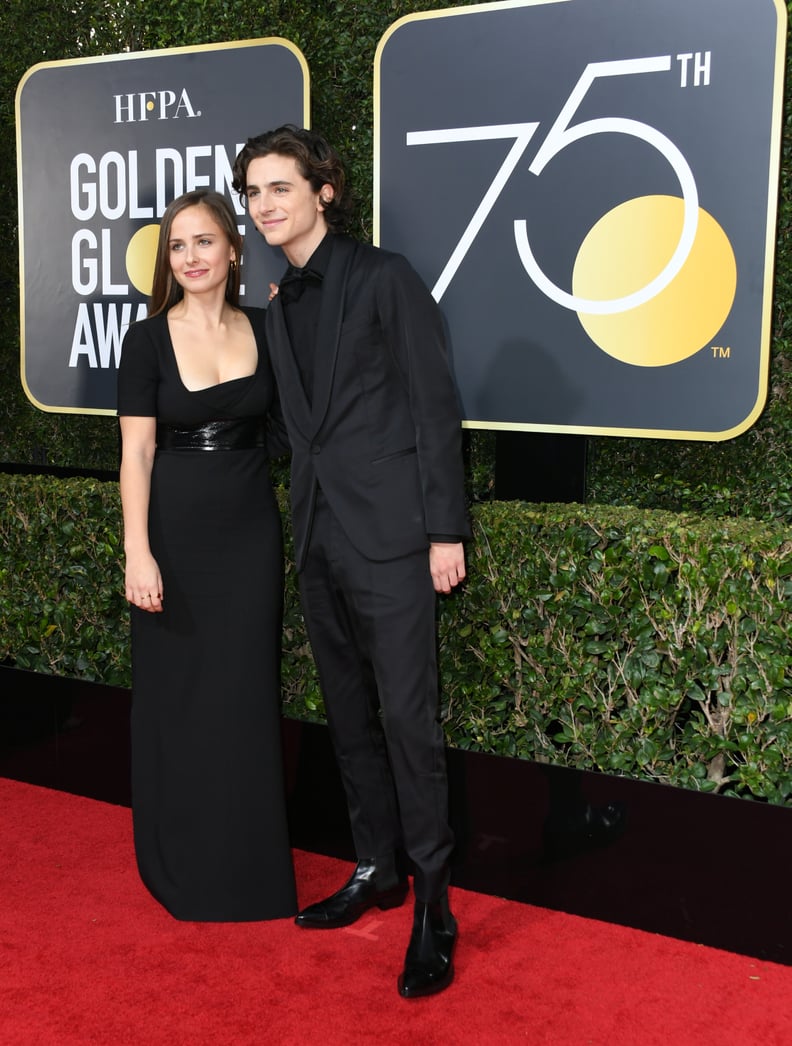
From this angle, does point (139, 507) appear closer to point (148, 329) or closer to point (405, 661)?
point (148, 329)

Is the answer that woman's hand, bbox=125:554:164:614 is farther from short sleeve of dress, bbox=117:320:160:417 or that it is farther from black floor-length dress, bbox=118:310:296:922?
short sleeve of dress, bbox=117:320:160:417

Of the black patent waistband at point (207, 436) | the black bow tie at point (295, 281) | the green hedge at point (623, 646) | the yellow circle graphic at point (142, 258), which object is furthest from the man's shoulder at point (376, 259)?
the yellow circle graphic at point (142, 258)

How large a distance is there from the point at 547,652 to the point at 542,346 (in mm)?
958

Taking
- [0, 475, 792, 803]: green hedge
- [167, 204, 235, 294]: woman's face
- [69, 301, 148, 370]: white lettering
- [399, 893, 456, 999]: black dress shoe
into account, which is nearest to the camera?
[399, 893, 456, 999]: black dress shoe

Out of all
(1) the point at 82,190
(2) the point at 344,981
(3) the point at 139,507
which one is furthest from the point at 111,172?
(2) the point at 344,981

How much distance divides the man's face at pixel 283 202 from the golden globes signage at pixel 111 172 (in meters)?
0.97

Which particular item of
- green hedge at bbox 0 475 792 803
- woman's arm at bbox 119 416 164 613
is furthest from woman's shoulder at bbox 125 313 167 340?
green hedge at bbox 0 475 792 803

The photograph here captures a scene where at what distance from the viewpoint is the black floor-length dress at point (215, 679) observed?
3389 millimetres

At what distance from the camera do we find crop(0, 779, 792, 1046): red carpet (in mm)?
2807

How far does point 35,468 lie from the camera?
510cm

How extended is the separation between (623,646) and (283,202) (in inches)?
63.5

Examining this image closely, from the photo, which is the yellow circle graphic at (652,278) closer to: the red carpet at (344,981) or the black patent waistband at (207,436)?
the black patent waistband at (207,436)

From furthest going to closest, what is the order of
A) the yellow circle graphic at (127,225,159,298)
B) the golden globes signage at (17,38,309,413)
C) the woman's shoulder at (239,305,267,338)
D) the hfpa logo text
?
the yellow circle graphic at (127,225,159,298) < the hfpa logo text < the golden globes signage at (17,38,309,413) < the woman's shoulder at (239,305,267,338)

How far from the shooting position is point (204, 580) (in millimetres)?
3420
